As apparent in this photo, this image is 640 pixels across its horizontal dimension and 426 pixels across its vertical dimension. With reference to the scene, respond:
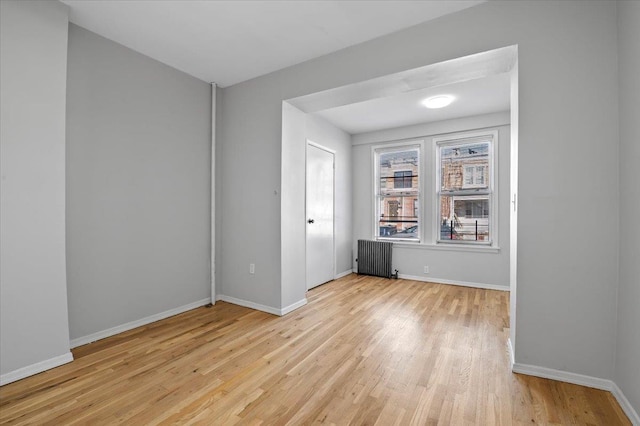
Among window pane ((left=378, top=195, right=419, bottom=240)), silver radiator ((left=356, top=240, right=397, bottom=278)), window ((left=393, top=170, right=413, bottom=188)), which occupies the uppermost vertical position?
window ((left=393, top=170, right=413, bottom=188))

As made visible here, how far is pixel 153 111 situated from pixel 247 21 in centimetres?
143

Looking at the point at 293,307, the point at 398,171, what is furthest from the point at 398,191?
the point at 293,307

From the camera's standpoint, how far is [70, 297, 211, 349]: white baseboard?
257 centimetres

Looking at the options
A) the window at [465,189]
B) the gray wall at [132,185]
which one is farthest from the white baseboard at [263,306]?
the window at [465,189]

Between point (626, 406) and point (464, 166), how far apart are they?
148 inches

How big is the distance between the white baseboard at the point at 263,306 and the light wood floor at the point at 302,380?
0.46 ft

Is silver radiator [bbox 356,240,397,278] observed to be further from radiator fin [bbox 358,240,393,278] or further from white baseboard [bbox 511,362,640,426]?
white baseboard [bbox 511,362,640,426]

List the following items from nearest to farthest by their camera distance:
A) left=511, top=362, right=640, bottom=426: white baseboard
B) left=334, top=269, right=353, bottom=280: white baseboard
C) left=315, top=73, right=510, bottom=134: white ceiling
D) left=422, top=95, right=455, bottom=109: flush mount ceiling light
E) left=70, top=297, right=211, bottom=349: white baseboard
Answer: left=511, top=362, right=640, bottom=426: white baseboard, left=70, top=297, right=211, bottom=349: white baseboard, left=315, top=73, right=510, bottom=134: white ceiling, left=422, top=95, right=455, bottom=109: flush mount ceiling light, left=334, top=269, right=353, bottom=280: white baseboard

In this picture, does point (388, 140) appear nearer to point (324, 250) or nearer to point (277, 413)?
point (324, 250)

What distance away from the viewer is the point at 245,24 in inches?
101

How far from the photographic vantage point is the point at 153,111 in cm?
315

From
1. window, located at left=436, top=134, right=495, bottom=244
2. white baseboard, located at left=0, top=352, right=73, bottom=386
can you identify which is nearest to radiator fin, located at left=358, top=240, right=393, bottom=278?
window, located at left=436, top=134, right=495, bottom=244

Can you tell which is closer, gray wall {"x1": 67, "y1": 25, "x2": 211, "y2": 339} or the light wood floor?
the light wood floor

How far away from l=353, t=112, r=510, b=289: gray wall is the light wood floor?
1.53 m
